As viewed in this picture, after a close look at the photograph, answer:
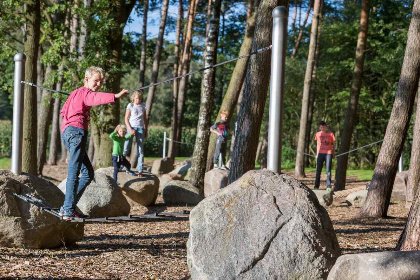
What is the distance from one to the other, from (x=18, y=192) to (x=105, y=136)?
306 inches

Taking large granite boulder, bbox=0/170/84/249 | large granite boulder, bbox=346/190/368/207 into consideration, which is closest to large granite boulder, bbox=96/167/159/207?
large granite boulder, bbox=0/170/84/249

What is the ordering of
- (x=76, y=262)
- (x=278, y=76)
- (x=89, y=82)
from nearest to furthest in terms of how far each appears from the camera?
(x=278, y=76) → (x=89, y=82) → (x=76, y=262)

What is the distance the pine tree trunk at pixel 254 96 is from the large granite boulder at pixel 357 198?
15.3 feet

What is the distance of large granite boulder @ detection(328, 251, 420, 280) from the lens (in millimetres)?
3268

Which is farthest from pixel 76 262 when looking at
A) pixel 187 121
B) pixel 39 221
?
pixel 187 121

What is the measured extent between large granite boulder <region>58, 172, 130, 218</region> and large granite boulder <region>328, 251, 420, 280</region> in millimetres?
5564

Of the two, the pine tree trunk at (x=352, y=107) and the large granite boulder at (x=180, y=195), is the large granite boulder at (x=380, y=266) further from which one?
the pine tree trunk at (x=352, y=107)

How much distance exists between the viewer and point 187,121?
129 ft

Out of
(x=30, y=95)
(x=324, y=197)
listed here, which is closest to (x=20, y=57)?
(x=30, y=95)

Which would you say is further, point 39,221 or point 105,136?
point 105,136

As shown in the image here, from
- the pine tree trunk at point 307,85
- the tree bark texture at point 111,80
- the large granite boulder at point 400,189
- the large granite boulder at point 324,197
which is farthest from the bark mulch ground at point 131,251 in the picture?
the pine tree trunk at point 307,85

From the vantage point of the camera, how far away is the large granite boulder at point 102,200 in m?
8.45

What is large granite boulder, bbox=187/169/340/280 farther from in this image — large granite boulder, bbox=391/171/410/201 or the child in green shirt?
large granite boulder, bbox=391/171/410/201

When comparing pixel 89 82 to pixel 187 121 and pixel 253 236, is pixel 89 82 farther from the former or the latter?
pixel 187 121
